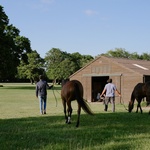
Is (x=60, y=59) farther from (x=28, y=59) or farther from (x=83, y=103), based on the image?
(x=83, y=103)

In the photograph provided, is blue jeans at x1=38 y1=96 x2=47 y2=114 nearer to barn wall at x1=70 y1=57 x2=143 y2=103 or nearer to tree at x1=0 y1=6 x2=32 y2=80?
barn wall at x1=70 y1=57 x2=143 y2=103

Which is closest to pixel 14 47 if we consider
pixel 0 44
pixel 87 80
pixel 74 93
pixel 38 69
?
pixel 0 44

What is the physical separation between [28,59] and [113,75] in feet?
241

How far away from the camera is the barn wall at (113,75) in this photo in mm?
31906

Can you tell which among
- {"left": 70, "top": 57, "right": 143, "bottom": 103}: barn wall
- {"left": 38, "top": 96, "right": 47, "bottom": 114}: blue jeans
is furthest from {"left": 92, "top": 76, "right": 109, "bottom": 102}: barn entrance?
{"left": 38, "top": 96, "right": 47, "bottom": 114}: blue jeans

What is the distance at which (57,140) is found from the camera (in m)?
7.63

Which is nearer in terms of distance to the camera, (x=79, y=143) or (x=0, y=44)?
(x=79, y=143)

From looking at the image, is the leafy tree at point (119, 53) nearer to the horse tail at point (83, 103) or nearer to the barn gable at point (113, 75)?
the barn gable at point (113, 75)

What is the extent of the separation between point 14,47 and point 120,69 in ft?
118

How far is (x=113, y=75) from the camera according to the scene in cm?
3334

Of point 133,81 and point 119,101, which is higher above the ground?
point 133,81

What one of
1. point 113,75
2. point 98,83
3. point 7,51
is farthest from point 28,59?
point 113,75

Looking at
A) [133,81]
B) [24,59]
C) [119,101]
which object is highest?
[24,59]

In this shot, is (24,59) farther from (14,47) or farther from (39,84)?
(39,84)
